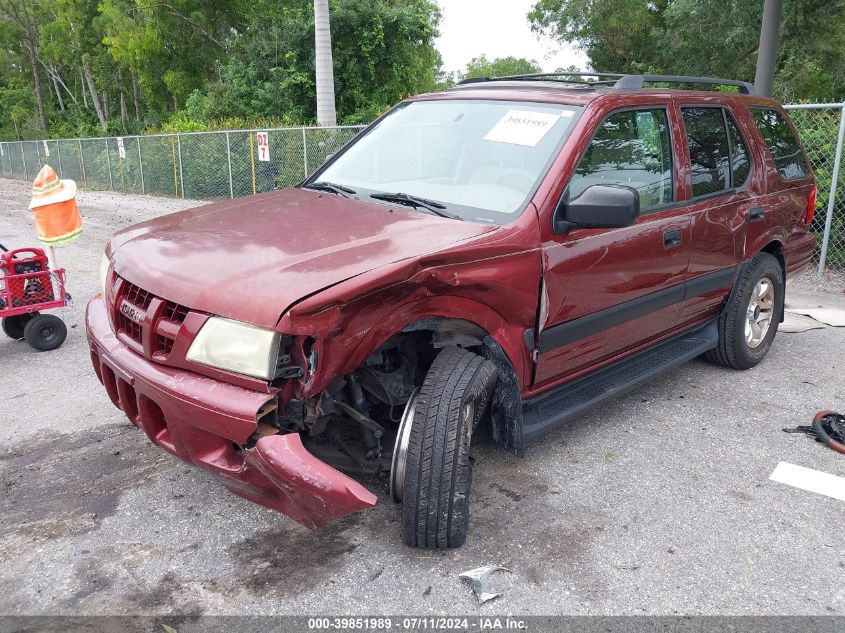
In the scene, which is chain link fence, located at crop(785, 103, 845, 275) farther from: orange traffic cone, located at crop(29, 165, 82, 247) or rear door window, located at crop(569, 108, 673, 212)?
orange traffic cone, located at crop(29, 165, 82, 247)

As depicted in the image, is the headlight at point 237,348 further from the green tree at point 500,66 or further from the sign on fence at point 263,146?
the green tree at point 500,66

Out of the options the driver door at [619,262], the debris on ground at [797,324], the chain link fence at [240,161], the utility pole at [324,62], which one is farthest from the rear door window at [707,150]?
the utility pole at [324,62]

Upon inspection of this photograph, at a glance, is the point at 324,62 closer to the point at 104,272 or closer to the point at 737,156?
the point at 737,156

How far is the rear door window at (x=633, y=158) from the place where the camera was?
3.53m

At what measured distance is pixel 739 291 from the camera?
4.74 metres

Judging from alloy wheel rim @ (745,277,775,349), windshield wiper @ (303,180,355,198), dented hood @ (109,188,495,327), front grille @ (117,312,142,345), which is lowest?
alloy wheel rim @ (745,277,775,349)

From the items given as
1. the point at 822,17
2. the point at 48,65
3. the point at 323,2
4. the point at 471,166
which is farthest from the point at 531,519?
the point at 48,65

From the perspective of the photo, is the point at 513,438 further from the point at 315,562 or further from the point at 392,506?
the point at 315,562

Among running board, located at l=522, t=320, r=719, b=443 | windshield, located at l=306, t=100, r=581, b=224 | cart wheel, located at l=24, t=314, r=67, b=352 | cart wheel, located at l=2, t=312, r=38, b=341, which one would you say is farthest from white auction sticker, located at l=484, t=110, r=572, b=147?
cart wheel, located at l=2, t=312, r=38, b=341

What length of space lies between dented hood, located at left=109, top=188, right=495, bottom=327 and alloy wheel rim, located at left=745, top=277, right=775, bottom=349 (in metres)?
2.75

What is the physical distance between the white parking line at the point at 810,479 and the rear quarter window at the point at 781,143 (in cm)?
228

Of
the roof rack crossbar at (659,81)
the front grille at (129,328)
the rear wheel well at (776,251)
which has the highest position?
the roof rack crossbar at (659,81)

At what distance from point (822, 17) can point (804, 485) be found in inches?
638

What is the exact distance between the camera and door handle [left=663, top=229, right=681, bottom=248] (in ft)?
12.8
